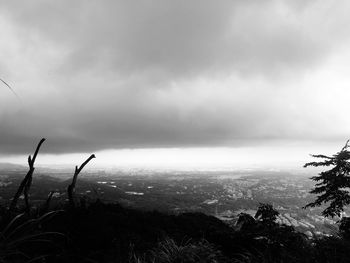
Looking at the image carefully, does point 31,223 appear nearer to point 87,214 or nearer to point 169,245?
point 169,245

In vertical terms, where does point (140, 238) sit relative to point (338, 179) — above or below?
below

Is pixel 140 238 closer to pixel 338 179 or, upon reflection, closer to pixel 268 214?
pixel 268 214

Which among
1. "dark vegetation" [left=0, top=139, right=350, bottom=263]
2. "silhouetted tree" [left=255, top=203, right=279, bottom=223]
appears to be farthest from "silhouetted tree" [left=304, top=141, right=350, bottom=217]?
"silhouetted tree" [left=255, top=203, right=279, bottom=223]

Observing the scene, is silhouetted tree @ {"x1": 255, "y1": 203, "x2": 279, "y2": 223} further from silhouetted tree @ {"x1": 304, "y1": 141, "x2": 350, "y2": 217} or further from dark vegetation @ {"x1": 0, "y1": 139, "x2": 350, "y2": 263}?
silhouetted tree @ {"x1": 304, "y1": 141, "x2": 350, "y2": 217}

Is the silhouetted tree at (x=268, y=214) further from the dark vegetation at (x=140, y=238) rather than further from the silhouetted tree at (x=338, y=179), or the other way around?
the silhouetted tree at (x=338, y=179)

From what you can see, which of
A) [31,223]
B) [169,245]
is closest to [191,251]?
[169,245]

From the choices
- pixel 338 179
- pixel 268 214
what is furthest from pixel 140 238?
pixel 338 179

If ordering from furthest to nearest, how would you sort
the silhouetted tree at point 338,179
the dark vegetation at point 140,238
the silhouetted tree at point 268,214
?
the silhouetted tree at point 338,179 < the silhouetted tree at point 268,214 < the dark vegetation at point 140,238

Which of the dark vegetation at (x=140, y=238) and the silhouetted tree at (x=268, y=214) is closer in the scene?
the dark vegetation at (x=140, y=238)

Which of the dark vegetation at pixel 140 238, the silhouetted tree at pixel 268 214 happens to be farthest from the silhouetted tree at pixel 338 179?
the silhouetted tree at pixel 268 214
